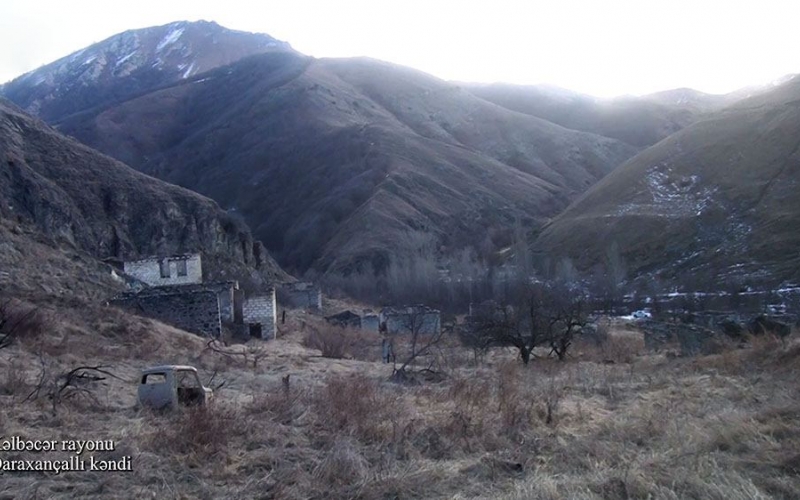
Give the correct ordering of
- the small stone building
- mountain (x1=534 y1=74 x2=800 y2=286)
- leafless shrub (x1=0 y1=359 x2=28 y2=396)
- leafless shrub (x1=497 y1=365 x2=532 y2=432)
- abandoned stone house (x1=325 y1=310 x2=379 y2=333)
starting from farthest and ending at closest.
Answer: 1. mountain (x1=534 y1=74 x2=800 y2=286)
2. the small stone building
3. abandoned stone house (x1=325 y1=310 x2=379 y2=333)
4. leafless shrub (x1=0 y1=359 x2=28 y2=396)
5. leafless shrub (x1=497 y1=365 x2=532 y2=432)

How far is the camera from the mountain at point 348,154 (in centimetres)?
9300

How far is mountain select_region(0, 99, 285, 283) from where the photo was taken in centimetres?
4781

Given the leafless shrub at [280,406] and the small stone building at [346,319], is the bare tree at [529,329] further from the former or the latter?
the small stone building at [346,319]

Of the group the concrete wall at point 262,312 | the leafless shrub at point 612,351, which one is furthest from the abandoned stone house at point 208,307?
the leafless shrub at point 612,351

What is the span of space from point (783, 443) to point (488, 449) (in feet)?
11.0

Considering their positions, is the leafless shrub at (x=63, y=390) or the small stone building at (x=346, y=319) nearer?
the leafless shrub at (x=63, y=390)

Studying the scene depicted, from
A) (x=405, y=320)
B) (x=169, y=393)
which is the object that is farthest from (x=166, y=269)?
(x=169, y=393)

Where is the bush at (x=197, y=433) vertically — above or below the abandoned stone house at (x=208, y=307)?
above

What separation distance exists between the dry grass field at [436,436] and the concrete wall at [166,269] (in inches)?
970

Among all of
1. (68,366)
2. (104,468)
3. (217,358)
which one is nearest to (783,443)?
(104,468)

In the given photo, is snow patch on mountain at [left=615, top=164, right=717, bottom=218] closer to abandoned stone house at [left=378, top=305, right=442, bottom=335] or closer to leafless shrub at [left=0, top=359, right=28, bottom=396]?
abandoned stone house at [left=378, top=305, right=442, bottom=335]

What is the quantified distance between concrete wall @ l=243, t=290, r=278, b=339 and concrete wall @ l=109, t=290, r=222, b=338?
2222 mm

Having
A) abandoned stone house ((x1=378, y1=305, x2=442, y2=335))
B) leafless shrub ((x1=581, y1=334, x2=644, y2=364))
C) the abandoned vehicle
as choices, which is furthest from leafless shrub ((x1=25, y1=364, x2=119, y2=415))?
abandoned stone house ((x1=378, y1=305, x2=442, y2=335))

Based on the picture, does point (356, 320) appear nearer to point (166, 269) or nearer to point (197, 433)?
point (166, 269)
